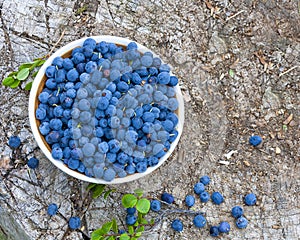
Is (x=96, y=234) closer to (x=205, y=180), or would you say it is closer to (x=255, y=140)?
(x=205, y=180)

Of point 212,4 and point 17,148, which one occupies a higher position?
point 212,4

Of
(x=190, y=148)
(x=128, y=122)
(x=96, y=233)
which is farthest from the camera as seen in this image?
(x=190, y=148)

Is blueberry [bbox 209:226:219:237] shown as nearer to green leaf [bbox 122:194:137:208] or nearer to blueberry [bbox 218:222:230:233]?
blueberry [bbox 218:222:230:233]

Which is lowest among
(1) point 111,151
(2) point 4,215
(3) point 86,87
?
(2) point 4,215

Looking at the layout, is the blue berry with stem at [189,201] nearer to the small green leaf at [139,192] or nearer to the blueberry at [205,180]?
the blueberry at [205,180]

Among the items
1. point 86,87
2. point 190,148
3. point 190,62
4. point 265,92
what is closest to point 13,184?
point 86,87

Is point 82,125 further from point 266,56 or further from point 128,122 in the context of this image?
point 266,56

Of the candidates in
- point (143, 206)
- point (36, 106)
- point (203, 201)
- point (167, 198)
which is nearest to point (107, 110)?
point (36, 106)
